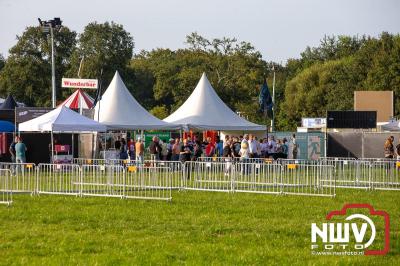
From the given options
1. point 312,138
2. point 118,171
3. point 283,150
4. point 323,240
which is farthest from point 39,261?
point 312,138

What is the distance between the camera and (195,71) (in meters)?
91.2

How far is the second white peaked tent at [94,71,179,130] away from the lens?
43.8 metres

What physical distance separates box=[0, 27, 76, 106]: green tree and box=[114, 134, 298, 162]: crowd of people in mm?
42795

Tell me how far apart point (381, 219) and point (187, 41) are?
3147 inches

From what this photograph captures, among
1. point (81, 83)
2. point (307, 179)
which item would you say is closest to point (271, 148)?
point (81, 83)

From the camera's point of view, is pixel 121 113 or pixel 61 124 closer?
pixel 61 124

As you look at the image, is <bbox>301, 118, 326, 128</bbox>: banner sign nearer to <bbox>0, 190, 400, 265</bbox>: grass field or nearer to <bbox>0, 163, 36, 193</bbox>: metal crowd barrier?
<bbox>0, 163, 36, 193</bbox>: metal crowd barrier

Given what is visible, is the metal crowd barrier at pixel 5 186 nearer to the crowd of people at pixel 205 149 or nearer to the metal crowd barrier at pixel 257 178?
the metal crowd barrier at pixel 257 178

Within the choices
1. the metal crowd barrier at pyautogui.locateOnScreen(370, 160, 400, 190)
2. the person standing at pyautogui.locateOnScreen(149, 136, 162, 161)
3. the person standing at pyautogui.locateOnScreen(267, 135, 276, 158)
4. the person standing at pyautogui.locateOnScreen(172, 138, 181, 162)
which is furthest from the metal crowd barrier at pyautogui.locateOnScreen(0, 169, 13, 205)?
the person standing at pyautogui.locateOnScreen(267, 135, 276, 158)

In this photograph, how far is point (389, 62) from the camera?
299 feet

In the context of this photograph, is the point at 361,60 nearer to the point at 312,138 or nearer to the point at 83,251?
the point at 312,138

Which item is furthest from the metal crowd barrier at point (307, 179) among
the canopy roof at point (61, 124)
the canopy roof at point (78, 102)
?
the canopy roof at point (78, 102)

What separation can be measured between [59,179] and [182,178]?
12.2ft

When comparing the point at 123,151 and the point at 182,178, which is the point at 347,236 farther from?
the point at 123,151
